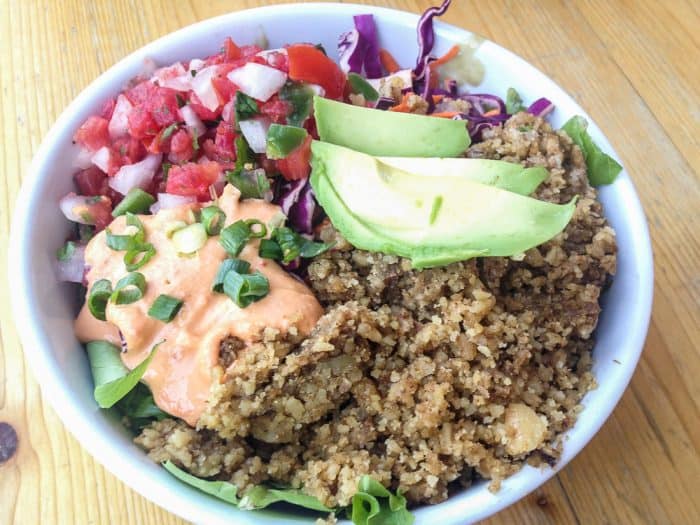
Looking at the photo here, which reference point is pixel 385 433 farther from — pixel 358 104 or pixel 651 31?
pixel 651 31

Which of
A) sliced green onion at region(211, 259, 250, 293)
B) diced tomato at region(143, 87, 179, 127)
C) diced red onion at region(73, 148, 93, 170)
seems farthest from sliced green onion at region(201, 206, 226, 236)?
diced red onion at region(73, 148, 93, 170)

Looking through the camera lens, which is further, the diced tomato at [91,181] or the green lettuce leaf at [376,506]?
the diced tomato at [91,181]

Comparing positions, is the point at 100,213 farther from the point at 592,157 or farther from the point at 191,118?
the point at 592,157

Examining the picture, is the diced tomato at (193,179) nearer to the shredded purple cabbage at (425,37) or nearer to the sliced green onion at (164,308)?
the sliced green onion at (164,308)

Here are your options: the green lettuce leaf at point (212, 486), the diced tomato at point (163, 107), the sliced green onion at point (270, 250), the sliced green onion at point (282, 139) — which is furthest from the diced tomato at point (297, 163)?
the green lettuce leaf at point (212, 486)

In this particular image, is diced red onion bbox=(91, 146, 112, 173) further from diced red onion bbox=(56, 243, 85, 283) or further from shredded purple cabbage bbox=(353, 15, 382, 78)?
shredded purple cabbage bbox=(353, 15, 382, 78)

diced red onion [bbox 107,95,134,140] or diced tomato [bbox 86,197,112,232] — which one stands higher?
diced red onion [bbox 107,95,134,140]
